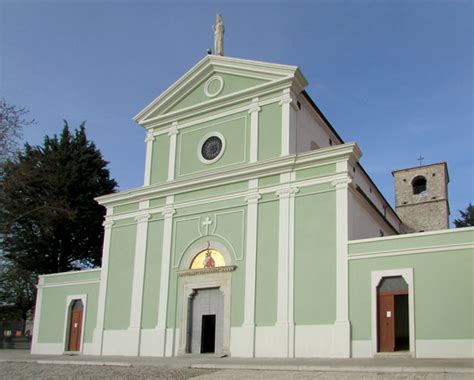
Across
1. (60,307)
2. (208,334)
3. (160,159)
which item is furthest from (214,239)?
(60,307)

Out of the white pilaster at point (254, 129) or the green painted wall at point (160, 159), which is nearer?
the white pilaster at point (254, 129)

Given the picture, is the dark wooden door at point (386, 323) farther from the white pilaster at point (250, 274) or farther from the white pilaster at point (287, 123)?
the white pilaster at point (287, 123)

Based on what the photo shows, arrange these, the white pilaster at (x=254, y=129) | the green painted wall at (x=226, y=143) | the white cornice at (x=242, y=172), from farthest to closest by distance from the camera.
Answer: the green painted wall at (x=226, y=143) → the white pilaster at (x=254, y=129) → the white cornice at (x=242, y=172)

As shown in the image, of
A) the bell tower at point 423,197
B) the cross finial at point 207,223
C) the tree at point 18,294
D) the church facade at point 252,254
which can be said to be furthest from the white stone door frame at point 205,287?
the tree at point 18,294

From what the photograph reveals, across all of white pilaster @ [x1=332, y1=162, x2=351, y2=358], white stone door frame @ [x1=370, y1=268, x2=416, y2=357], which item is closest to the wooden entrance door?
white pilaster @ [x1=332, y1=162, x2=351, y2=358]

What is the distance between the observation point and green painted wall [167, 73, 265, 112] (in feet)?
77.8

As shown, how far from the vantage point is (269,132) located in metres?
22.5

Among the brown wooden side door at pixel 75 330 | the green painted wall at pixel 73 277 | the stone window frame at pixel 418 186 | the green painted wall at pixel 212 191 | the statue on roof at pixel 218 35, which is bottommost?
the brown wooden side door at pixel 75 330

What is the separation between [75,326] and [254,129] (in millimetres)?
12715

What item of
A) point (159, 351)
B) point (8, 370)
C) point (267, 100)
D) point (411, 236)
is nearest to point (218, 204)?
point (267, 100)

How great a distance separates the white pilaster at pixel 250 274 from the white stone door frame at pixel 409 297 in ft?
14.7

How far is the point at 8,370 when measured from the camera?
1730 cm

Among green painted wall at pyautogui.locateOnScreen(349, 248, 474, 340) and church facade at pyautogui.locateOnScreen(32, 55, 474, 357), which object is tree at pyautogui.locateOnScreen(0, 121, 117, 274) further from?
green painted wall at pyautogui.locateOnScreen(349, 248, 474, 340)

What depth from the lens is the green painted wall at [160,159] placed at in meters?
25.5
